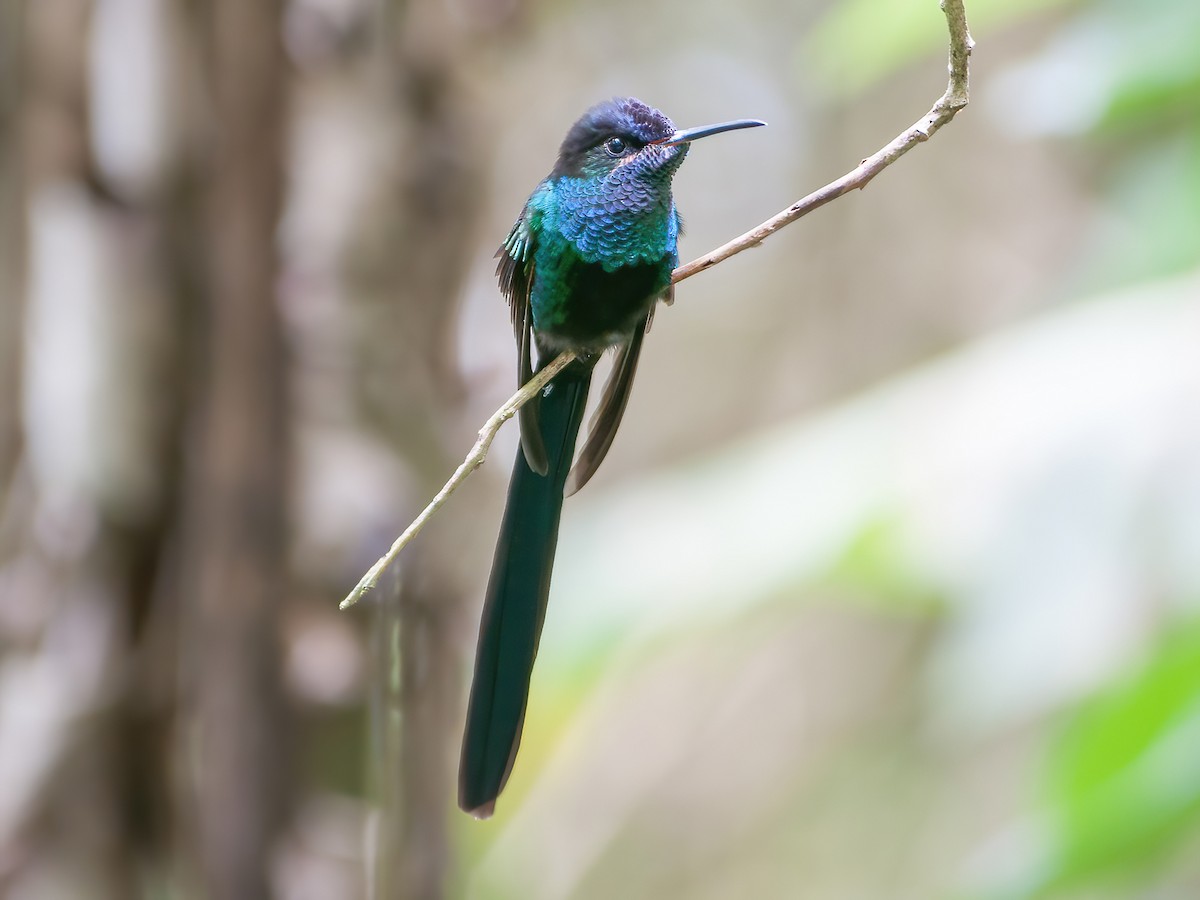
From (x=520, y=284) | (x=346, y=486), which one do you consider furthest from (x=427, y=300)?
(x=520, y=284)

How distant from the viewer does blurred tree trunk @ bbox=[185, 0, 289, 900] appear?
2312 mm

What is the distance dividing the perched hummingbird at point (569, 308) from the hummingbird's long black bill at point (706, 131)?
11 millimetres

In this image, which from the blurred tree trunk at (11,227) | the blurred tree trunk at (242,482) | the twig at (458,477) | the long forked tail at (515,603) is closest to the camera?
the twig at (458,477)

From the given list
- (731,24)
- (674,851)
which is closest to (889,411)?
(674,851)

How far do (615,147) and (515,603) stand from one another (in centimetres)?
53

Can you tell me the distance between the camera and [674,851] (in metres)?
6.54

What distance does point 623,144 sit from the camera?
4.70 feet

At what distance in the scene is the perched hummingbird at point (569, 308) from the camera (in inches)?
54.4

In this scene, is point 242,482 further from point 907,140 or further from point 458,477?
point 907,140

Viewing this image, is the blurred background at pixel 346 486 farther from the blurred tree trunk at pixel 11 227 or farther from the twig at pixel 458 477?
the twig at pixel 458 477

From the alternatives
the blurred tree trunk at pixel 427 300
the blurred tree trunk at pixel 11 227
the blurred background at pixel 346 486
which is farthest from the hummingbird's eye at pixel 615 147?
the blurred tree trunk at pixel 11 227

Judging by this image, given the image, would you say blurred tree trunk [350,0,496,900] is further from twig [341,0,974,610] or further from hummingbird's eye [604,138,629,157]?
twig [341,0,974,610]

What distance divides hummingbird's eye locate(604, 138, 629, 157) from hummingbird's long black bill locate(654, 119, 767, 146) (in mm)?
49

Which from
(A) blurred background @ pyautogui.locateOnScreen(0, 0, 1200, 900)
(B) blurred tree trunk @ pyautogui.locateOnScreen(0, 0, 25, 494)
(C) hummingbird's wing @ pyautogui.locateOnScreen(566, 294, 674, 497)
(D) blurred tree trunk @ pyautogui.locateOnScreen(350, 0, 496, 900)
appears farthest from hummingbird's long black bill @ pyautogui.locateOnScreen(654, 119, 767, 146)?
(B) blurred tree trunk @ pyautogui.locateOnScreen(0, 0, 25, 494)
